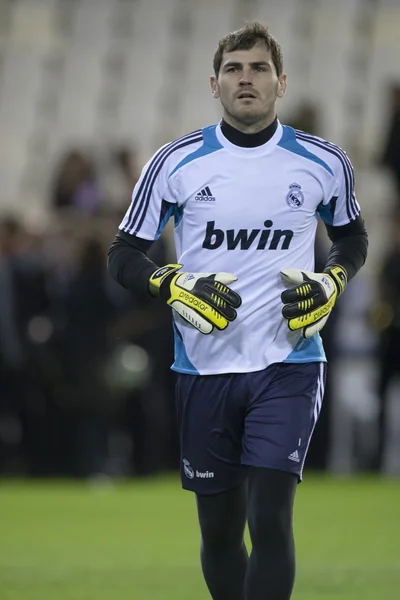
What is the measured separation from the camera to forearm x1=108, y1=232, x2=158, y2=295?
509 cm

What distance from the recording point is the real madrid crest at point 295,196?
16.5 ft

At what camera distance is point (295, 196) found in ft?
16.5

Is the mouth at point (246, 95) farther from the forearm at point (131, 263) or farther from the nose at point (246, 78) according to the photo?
the forearm at point (131, 263)

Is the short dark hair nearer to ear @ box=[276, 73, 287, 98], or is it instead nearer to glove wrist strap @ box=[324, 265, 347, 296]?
ear @ box=[276, 73, 287, 98]

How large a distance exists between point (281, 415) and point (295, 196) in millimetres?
872

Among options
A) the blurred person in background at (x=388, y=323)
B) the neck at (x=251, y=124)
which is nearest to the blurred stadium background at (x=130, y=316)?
the blurred person in background at (x=388, y=323)

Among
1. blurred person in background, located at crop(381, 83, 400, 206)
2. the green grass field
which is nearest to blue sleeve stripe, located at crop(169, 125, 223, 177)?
the green grass field

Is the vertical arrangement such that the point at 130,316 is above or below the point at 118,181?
below

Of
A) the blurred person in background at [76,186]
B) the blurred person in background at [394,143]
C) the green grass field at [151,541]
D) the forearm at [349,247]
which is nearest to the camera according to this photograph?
the forearm at [349,247]

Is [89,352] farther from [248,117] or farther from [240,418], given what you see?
[248,117]

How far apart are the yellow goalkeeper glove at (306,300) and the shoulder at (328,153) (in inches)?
18.7

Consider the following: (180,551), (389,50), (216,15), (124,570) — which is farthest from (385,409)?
(216,15)

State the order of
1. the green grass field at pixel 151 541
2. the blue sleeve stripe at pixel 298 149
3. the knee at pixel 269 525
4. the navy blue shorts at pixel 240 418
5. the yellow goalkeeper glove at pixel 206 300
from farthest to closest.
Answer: the green grass field at pixel 151 541 → the blue sleeve stripe at pixel 298 149 → the navy blue shorts at pixel 240 418 → the yellow goalkeeper glove at pixel 206 300 → the knee at pixel 269 525

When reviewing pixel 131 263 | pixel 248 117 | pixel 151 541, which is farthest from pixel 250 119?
pixel 151 541
